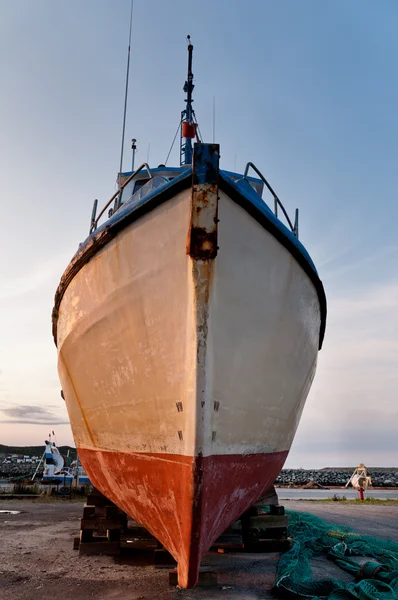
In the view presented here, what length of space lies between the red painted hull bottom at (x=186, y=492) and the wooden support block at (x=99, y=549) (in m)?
0.95

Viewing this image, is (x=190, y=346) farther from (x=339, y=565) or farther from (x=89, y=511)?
(x=339, y=565)

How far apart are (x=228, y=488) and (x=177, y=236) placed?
82.7 inches

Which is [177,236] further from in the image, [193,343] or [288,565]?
[288,565]

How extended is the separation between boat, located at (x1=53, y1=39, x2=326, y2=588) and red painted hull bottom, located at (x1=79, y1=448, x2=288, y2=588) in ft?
0.04

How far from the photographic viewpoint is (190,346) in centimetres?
321

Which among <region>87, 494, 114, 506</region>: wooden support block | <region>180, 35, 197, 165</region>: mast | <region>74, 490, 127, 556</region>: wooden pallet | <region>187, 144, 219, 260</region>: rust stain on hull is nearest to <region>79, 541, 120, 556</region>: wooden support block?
<region>74, 490, 127, 556</region>: wooden pallet

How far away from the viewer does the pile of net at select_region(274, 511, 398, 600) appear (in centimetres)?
333

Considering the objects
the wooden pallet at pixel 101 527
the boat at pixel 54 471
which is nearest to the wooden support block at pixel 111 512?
the wooden pallet at pixel 101 527

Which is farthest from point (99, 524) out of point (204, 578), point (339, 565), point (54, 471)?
point (54, 471)

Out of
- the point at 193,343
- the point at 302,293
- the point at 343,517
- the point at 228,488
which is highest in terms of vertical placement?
the point at 302,293

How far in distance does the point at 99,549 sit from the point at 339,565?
267 centimetres

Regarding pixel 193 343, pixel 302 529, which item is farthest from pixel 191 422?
pixel 302 529

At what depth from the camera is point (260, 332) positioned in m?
3.63

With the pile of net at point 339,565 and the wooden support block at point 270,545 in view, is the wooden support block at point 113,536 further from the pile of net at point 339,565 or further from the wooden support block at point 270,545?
the pile of net at point 339,565
